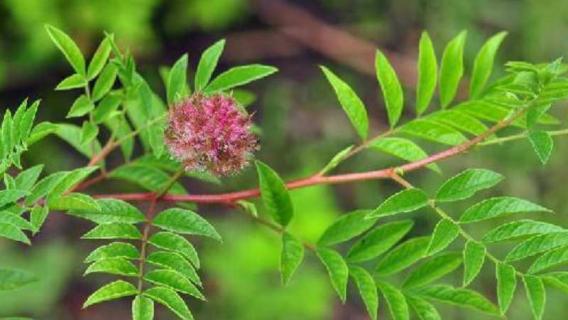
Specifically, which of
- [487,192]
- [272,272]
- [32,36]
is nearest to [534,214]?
[487,192]

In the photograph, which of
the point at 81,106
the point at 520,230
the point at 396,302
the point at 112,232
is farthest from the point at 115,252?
the point at 520,230

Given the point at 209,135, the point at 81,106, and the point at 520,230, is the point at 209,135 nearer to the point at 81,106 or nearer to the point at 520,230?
the point at 81,106

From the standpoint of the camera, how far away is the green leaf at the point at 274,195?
1202 millimetres

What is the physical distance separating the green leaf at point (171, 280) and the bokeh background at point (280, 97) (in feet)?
6.13

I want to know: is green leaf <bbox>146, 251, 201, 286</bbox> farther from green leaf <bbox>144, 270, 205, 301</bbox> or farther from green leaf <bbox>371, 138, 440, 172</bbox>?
green leaf <bbox>371, 138, 440, 172</bbox>

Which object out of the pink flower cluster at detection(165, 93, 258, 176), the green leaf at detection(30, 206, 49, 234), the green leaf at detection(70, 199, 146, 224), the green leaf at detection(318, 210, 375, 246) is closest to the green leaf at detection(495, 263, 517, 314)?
the green leaf at detection(318, 210, 375, 246)

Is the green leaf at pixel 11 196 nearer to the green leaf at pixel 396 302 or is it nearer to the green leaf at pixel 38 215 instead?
the green leaf at pixel 38 215

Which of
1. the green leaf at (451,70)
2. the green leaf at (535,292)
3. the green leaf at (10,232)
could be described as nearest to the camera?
the green leaf at (10,232)

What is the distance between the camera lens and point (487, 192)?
312cm

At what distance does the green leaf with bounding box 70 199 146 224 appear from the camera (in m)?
1.14

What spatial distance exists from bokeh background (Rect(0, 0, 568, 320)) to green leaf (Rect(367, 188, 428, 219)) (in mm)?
1830

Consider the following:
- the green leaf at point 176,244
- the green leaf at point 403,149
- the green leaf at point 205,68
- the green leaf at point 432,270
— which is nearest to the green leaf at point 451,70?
the green leaf at point 403,149

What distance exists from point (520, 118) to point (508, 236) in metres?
0.17

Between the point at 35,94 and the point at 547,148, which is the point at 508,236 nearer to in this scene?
the point at 547,148
